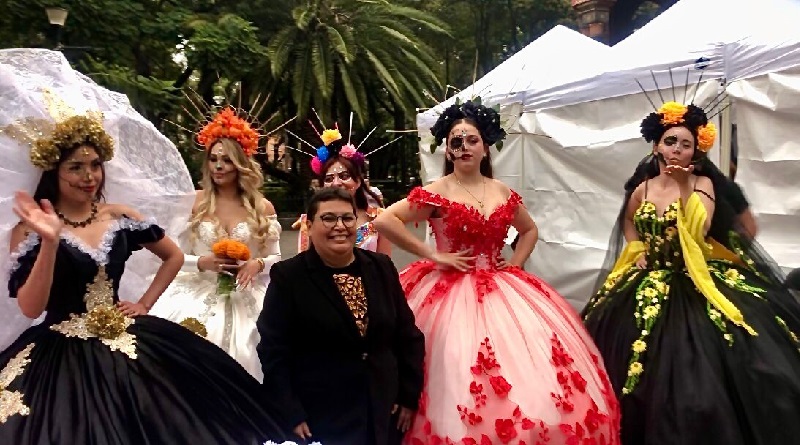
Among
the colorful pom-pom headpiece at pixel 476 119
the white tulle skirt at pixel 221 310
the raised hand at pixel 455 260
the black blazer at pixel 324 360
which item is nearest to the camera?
the black blazer at pixel 324 360

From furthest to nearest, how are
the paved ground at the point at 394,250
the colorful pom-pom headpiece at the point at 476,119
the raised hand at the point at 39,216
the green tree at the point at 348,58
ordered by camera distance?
1. the green tree at the point at 348,58
2. the paved ground at the point at 394,250
3. the colorful pom-pom headpiece at the point at 476,119
4. the raised hand at the point at 39,216

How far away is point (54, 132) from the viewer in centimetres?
282

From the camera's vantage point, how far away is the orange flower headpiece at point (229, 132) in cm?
431

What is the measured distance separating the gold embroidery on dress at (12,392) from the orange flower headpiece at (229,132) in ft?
6.12

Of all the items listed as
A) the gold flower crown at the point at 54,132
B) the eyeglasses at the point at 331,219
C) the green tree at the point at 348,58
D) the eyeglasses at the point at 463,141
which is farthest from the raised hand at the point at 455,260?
the green tree at the point at 348,58

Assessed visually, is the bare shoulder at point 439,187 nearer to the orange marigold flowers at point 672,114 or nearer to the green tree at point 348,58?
the orange marigold flowers at point 672,114

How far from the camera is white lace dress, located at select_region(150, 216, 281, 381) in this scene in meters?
3.95

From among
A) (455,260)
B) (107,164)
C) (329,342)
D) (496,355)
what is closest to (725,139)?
(455,260)

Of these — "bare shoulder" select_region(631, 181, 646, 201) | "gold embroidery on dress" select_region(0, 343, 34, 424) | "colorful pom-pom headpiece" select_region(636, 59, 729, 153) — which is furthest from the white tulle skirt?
"colorful pom-pom headpiece" select_region(636, 59, 729, 153)

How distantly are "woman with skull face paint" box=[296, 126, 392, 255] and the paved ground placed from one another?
10.5 ft

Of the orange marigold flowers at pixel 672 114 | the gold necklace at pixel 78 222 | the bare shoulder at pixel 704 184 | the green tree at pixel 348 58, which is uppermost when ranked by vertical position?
the green tree at pixel 348 58

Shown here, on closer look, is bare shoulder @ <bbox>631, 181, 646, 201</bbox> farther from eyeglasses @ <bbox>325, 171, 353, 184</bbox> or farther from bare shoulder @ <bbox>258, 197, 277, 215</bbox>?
bare shoulder @ <bbox>258, 197, 277, 215</bbox>

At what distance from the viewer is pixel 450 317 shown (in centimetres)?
330

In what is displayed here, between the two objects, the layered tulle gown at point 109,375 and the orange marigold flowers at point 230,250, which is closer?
the layered tulle gown at point 109,375
